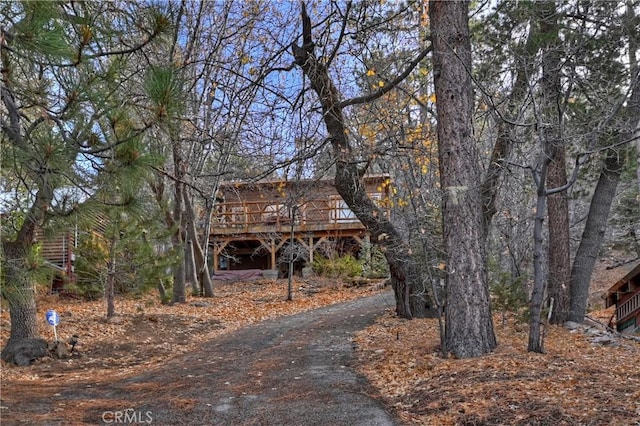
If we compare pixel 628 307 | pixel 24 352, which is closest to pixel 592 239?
pixel 628 307

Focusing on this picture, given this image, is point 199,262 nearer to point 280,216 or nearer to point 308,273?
point 280,216

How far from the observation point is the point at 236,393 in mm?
5176

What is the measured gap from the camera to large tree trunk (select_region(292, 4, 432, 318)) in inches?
309

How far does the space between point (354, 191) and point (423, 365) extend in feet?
11.9

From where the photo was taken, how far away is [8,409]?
4484mm

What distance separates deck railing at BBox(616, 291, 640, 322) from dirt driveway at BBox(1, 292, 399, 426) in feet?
18.6

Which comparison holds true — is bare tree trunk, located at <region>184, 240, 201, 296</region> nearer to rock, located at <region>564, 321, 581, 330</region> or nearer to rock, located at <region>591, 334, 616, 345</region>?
rock, located at <region>564, 321, 581, 330</region>

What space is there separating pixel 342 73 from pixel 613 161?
4.86 meters

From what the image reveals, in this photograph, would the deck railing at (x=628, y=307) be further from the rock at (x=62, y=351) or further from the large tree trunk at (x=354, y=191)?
the rock at (x=62, y=351)

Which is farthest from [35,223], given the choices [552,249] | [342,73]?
[552,249]

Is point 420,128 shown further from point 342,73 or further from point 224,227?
point 224,227

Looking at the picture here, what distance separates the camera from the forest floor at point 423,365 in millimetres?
3859

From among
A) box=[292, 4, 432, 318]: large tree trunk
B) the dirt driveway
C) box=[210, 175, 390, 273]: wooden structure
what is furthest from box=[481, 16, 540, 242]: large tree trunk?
box=[210, 175, 390, 273]: wooden structure

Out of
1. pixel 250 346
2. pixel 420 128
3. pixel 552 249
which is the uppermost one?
pixel 420 128
